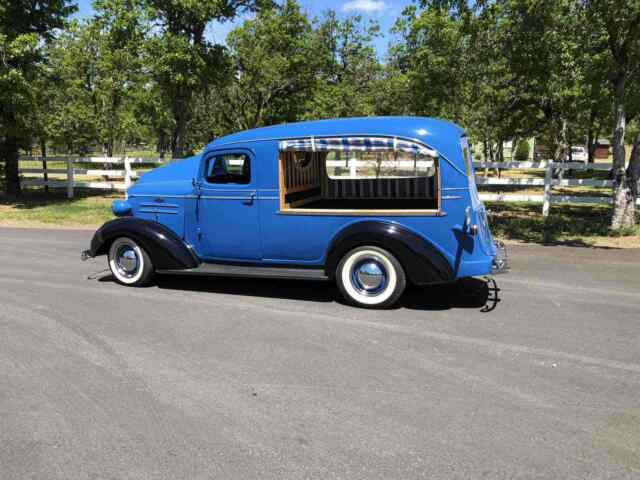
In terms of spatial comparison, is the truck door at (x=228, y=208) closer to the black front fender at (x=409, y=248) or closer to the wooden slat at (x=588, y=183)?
the black front fender at (x=409, y=248)

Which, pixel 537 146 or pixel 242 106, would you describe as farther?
pixel 537 146

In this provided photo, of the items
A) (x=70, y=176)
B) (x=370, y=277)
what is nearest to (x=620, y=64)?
(x=370, y=277)

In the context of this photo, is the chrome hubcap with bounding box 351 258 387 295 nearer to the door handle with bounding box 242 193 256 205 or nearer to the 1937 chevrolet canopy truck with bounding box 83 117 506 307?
the 1937 chevrolet canopy truck with bounding box 83 117 506 307

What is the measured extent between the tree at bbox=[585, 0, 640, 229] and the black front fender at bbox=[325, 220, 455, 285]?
658 centimetres

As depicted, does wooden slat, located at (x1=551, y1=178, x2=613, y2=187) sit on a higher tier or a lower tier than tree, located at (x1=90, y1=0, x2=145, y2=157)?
lower

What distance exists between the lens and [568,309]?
251 inches

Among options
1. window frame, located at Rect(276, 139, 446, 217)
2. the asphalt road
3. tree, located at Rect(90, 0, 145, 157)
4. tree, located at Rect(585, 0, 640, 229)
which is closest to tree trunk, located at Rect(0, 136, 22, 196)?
tree, located at Rect(90, 0, 145, 157)

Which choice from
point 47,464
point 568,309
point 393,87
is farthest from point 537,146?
point 47,464

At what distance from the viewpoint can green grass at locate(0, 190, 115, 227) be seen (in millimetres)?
14477

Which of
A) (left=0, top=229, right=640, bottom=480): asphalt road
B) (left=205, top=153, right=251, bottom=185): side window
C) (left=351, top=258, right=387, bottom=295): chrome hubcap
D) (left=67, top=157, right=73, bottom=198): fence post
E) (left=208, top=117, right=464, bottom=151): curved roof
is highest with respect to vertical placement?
(left=67, top=157, right=73, bottom=198): fence post

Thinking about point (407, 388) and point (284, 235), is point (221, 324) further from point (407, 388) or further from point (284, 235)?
point (407, 388)

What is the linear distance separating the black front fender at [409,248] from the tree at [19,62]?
13.3 meters

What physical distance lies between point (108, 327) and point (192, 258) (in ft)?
4.98

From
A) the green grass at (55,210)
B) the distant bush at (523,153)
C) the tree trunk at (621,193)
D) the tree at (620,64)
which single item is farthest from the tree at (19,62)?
the distant bush at (523,153)
